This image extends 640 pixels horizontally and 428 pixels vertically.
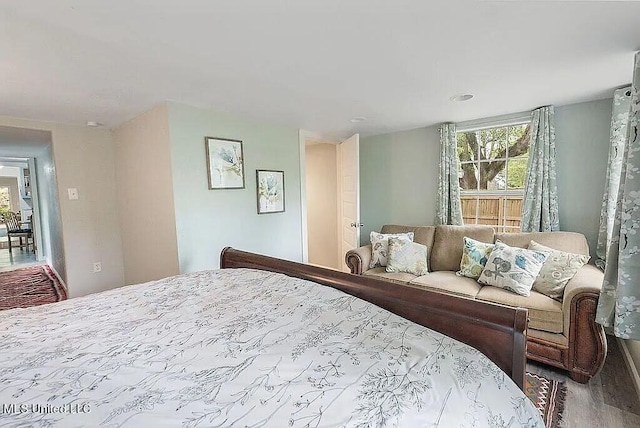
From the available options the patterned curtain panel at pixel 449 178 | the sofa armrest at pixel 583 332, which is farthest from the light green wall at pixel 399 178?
the sofa armrest at pixel 583 332

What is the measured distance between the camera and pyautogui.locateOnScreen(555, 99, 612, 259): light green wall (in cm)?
280

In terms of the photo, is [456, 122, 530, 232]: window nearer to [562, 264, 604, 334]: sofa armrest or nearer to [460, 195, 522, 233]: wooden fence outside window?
[460, 195, 522, 233]: wooden fence outside window

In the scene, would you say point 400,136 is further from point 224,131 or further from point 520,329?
point 520,329

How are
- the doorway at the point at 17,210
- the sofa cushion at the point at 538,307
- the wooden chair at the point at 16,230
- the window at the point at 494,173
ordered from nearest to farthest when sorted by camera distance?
the sofa cushion at the point at 538,307, the window at the point at 494,173, the doorway at the point at 17,210, the wooden chair at the point at 16,230

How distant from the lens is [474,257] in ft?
9.48

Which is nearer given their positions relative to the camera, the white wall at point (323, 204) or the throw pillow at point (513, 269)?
the throw pillow at point (513, 269)

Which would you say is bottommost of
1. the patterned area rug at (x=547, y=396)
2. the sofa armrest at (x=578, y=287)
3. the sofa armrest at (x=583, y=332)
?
the patterned area rug at (x=547, y=396)

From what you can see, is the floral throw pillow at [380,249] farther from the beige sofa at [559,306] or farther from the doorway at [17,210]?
the doorway at [17,210]

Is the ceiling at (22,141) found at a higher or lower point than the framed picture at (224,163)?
higher

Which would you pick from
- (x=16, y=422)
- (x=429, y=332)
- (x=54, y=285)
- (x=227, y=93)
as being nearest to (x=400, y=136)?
(x=227, y=93)

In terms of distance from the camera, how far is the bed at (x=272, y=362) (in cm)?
76

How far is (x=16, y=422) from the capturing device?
72 cm

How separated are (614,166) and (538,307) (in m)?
1.47

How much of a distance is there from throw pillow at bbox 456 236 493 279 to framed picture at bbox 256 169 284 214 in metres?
2.13
